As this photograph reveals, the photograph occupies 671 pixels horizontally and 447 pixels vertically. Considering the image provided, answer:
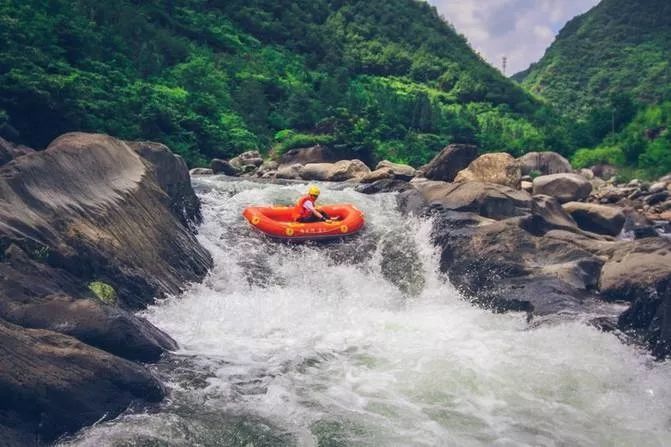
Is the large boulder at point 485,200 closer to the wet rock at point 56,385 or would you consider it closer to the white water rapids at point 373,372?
the white water rapids at point 373,372

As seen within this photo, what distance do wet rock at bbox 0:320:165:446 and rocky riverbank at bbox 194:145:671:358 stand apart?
5.82 meters

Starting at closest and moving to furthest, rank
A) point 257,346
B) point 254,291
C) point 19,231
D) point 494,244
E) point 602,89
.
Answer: point 19,231, point 257,346, point 254,291, point 494,244, point 602,89

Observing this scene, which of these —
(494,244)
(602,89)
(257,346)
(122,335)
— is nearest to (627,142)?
(494,244)

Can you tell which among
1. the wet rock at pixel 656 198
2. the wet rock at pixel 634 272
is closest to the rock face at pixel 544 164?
the wet rock at pixel 656 198

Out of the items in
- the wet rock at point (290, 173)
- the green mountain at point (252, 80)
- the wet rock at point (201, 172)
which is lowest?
the wet rock at point (290, 173)

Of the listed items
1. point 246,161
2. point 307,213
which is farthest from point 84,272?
point 246,161

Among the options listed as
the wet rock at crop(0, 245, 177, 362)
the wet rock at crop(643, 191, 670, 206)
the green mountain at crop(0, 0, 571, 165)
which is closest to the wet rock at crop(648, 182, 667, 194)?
the wet rock at crop(643, 191, 670, 206)

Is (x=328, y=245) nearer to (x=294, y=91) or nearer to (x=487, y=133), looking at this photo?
(x=294, y=91)

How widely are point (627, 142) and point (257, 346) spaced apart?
26.7 meters

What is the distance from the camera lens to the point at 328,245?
40.3 ft

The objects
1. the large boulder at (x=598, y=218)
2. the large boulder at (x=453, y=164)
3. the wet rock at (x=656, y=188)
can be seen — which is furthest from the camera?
the wet rock at (x=656, y=188)

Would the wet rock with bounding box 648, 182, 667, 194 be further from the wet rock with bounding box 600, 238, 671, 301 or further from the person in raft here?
the person in raft

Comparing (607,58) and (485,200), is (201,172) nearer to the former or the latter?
(485,200)

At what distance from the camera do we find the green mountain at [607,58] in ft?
197
